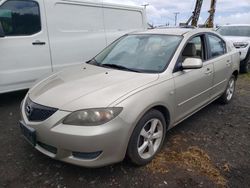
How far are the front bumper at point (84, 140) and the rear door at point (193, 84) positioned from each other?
1.13m

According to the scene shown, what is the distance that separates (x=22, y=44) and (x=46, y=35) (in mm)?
524

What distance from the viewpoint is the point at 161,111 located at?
127 inches

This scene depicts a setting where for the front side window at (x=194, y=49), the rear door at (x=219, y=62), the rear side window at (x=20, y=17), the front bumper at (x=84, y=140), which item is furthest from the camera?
the rear side window at (x=20, y=17)

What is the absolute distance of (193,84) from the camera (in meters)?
3.73

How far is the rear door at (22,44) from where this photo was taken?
15.3 ft

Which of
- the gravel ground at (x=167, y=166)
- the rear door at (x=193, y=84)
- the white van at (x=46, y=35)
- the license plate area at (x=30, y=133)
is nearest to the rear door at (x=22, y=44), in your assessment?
the white van at (x=46, y=35)

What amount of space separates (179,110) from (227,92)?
2.16 meters

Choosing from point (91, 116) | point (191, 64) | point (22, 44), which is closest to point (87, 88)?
point (91, 116)

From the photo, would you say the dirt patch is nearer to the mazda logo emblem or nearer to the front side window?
the front side window

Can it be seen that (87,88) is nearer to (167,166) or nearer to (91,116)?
(91,116)

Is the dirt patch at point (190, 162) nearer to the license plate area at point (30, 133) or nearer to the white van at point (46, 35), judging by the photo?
the license plate area at point (30, 133)

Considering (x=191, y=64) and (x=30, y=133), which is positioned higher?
(x=191, y=64)

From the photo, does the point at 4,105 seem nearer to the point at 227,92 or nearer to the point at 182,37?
the point at 182,37

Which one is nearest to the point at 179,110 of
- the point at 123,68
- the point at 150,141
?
the point at 150,141
